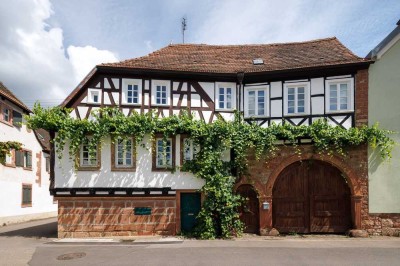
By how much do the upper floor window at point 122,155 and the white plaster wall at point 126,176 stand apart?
223mm

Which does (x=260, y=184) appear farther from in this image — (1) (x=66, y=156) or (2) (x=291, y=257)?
(1) (x=66, y=156)

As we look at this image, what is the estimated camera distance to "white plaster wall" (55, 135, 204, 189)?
13961 mm

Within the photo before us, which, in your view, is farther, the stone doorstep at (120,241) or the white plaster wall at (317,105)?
the white plaster wall at (317,105)

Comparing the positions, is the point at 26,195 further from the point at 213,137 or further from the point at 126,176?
the point at 213,137

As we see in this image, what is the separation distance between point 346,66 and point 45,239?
15094 millimetres

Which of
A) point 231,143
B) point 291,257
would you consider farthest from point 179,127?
point 291,257

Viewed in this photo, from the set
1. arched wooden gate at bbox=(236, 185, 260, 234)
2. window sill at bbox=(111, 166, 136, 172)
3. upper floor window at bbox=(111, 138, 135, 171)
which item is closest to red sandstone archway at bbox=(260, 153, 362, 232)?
arched wooden gate at bbox=(236, 185, 260, 234)

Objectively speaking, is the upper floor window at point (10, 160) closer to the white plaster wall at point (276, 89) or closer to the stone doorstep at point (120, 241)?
the stone doorstep at point (120, 241)

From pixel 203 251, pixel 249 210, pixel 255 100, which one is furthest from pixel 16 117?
pixel 203 251

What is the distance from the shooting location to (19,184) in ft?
70.2

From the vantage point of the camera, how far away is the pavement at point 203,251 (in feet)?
32.5

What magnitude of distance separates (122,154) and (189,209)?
3884 mm

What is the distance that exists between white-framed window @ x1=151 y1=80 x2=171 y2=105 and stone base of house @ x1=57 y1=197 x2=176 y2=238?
4403mm

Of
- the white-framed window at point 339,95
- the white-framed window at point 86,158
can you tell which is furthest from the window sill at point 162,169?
the white-framed window at point 339,95
